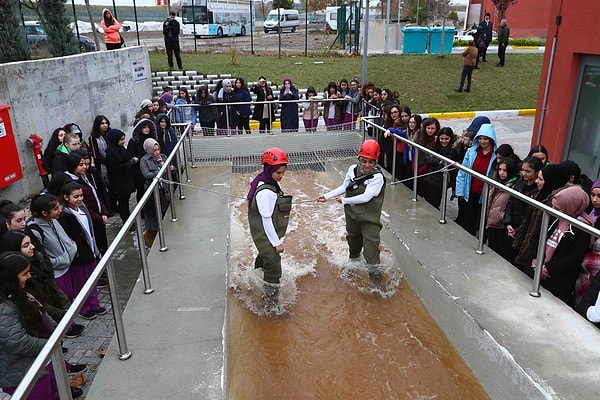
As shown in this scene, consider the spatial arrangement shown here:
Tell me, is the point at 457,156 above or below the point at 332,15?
below

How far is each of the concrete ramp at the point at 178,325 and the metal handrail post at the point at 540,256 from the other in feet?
8.60

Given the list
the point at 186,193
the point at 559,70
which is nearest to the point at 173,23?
the point at 186,193

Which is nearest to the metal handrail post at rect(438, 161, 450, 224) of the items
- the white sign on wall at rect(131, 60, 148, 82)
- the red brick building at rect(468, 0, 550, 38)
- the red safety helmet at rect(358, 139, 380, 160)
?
the red safety helmet at rect(358, 139, 380, 160)

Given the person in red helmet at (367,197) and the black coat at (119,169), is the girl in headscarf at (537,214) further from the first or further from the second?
the black coat at (119,169)

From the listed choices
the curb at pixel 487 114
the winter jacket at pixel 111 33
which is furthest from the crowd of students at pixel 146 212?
the curb at pixel 487 114

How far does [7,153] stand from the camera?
770 cm

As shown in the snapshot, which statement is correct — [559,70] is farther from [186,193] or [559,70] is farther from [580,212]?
[186,193]

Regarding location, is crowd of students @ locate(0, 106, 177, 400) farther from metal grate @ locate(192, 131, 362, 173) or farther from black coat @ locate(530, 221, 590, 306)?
black coat @ locate(530, 221, 590, 306)

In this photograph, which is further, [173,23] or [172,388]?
[173,23]

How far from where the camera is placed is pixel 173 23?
675 inches

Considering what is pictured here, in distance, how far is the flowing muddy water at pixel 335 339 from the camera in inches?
152

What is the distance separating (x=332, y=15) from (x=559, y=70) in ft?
102

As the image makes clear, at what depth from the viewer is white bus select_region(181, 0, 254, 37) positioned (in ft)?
104

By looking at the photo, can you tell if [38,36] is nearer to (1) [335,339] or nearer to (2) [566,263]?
(1) [335,339]
